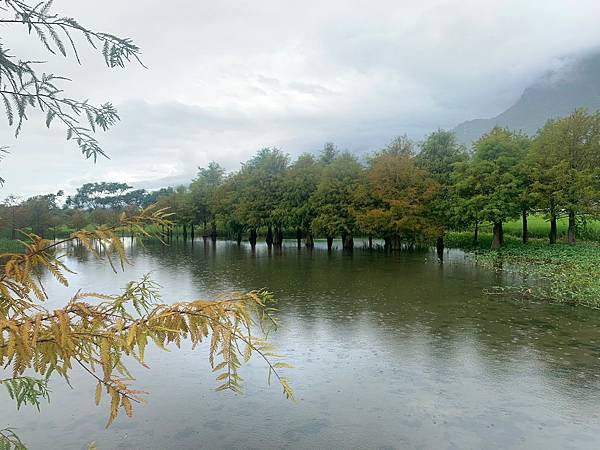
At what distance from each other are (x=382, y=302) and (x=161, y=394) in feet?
32.2

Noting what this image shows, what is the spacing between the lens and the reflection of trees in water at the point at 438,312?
1020 centimetres

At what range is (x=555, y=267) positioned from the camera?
75.4 feet

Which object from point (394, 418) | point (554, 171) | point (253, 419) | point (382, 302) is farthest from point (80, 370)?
point (554, 171)

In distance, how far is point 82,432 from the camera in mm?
6559

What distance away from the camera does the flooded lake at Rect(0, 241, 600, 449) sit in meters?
6.38

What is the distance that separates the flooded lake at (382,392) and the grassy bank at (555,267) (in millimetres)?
1577

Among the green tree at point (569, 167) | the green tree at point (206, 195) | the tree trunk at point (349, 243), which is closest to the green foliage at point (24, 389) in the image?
the green tree at point (569, 167)

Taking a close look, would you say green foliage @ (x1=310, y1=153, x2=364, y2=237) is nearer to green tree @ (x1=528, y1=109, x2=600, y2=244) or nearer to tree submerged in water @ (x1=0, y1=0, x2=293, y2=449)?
green tree @ (x1=528, y1=109, x2=600, y2=244)

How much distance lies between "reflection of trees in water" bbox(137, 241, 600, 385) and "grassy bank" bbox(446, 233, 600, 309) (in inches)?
50.1

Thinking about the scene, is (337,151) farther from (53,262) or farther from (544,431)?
(53,262)

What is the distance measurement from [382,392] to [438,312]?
712cm

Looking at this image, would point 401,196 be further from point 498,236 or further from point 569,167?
point 569,167

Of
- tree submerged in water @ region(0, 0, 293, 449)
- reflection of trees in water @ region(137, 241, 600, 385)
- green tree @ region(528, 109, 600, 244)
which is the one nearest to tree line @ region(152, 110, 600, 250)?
green tree @ region(528, 109, 600, 244)

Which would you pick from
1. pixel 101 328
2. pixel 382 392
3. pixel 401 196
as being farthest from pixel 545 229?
pixel 101 328
